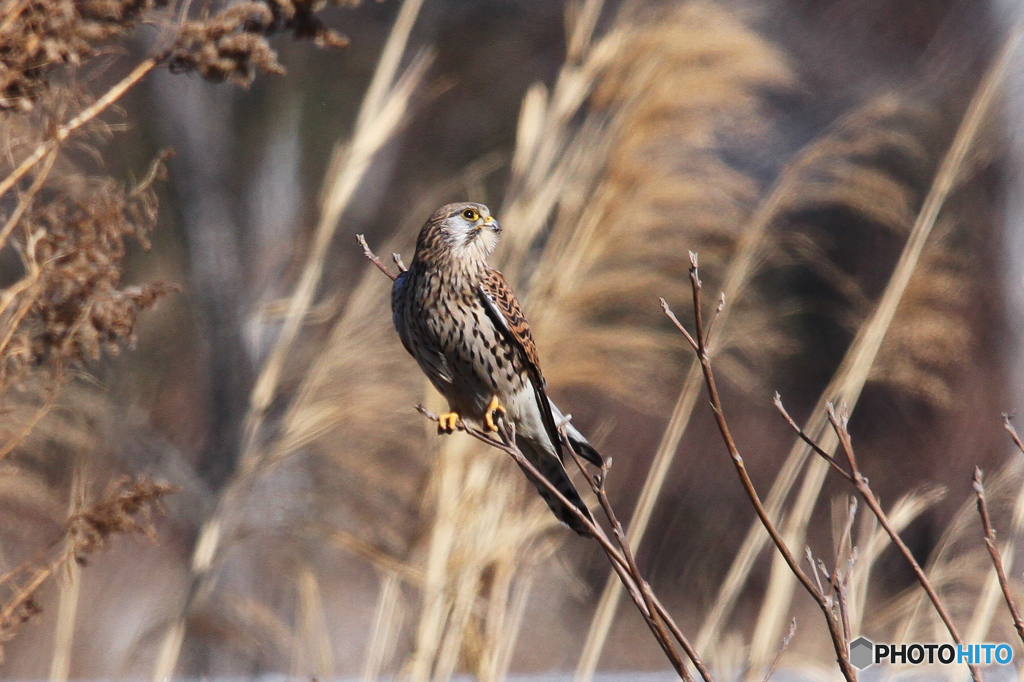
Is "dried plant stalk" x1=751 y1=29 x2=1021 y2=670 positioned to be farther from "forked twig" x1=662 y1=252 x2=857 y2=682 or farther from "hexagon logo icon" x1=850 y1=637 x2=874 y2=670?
"forked twig" x1=662 y1=252 x2=857 y2=682

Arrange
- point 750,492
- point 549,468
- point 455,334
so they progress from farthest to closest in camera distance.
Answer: point 549,468 < point 455,334 < point 750,492

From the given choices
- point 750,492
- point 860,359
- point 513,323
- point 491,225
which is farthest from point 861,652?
point 750,492

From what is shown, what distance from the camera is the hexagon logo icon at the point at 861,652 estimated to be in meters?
2.62

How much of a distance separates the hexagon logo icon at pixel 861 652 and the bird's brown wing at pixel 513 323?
946mm

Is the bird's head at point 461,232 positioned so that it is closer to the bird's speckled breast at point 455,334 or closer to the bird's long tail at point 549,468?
the bird's speckled breast at point 455,334

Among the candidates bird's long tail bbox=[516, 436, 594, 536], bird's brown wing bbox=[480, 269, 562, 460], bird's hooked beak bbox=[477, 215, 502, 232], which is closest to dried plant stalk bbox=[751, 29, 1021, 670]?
bird's long tail bbox=[516, 436, 594, 536]

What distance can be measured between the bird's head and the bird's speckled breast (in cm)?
4

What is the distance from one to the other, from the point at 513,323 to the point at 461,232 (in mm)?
250

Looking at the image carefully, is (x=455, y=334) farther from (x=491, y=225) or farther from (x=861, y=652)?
(x=861, y=652)

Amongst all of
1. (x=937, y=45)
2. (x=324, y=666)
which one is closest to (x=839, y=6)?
(x=937, y=45)

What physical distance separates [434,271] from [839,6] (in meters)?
8.02

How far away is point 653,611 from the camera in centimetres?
127

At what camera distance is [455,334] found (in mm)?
2330

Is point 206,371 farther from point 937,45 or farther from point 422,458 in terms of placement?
point 937,45
